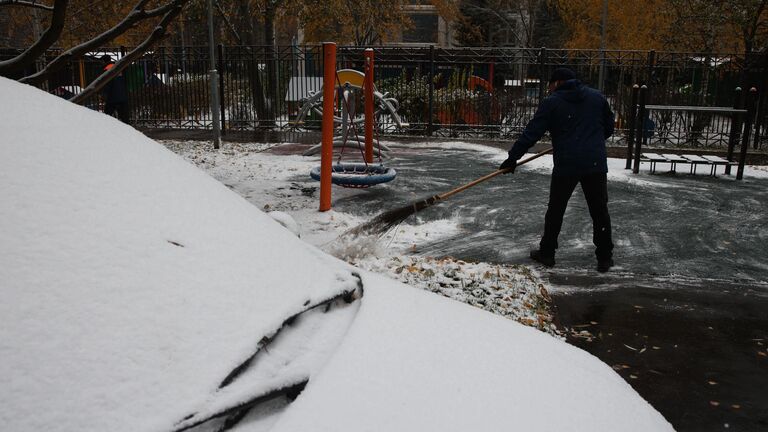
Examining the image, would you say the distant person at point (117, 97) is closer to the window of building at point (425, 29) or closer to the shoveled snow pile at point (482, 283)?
the shoveled snow pile at point (482, 283)

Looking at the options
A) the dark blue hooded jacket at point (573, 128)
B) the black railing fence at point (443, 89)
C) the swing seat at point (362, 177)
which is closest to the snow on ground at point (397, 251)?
the swing seat at point (362, 177)

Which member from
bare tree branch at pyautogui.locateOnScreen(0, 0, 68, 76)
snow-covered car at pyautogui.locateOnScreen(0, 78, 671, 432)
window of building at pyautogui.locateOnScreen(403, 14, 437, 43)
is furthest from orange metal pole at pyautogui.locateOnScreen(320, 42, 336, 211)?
window of building at pyautogui.locateOnScreen(403, 14, 437, 43)

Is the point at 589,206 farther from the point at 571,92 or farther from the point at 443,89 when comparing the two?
the point at 443,89

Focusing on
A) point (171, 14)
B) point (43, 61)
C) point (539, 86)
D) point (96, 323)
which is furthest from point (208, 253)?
point (43, 61)

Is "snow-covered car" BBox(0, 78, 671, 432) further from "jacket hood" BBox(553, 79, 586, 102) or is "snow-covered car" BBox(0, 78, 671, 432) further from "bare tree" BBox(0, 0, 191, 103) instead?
"jacket hood" BBox(553, 79, 586, 102)

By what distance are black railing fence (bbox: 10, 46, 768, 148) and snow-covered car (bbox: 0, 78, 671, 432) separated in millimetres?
12673

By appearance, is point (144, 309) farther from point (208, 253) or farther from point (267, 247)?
point (267, 247)

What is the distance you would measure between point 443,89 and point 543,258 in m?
11.2

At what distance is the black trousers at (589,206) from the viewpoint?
19.9 ft

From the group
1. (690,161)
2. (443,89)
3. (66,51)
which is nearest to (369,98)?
(66,51)

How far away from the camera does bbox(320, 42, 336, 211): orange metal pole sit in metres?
7.28

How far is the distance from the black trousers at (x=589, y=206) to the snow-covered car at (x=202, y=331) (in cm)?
378

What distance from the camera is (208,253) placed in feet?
6.66

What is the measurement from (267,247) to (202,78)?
17186 millimetres
